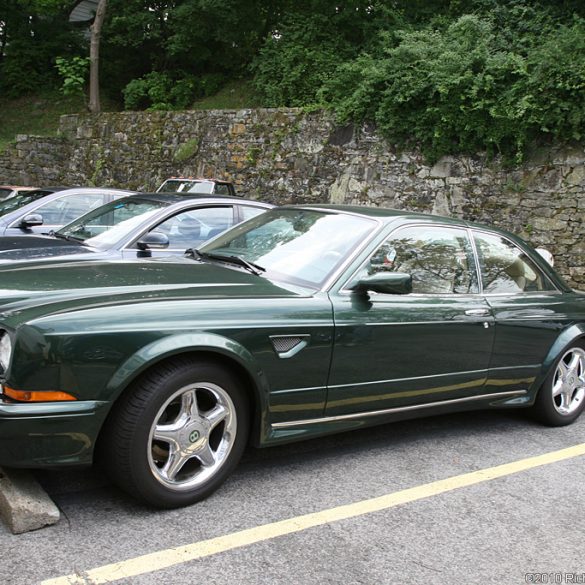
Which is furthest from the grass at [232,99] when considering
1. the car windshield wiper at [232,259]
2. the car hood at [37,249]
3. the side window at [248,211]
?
the car windshield wiper at [232,259]

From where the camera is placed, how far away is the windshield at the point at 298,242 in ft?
13.1

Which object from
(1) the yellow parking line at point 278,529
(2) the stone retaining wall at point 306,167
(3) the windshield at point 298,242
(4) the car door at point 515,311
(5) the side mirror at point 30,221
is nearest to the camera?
(1) the yellow parking line at point 278,529

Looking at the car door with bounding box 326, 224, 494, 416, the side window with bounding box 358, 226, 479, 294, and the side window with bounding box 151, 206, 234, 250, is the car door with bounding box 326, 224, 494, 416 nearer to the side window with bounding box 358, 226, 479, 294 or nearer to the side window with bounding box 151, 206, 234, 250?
the side window with bounding box 358, 226, 479, 294

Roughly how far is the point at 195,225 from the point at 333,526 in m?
4.19

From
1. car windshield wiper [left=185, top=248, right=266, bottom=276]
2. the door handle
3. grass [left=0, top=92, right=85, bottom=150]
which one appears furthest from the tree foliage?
car windshield wiper [left=185, top=248, right=266, bottom=276]

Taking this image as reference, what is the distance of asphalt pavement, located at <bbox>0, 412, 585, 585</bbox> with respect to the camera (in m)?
2.78

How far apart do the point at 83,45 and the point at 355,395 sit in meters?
28.1

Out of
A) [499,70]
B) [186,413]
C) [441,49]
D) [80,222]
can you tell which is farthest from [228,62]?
[186,413]

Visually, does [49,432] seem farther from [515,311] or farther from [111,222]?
[111,222]

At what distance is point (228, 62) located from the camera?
→ 23.6 meters

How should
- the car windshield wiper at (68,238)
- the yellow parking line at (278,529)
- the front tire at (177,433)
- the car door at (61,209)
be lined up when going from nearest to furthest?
the yellow parking line at (278,529)
the front tire at (177,433)
the car windshield wiper at (68,238)
the car door at (61,209)

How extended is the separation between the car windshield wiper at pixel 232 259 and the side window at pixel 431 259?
0.63 metres

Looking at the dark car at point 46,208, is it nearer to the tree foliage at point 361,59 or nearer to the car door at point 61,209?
the car door at point 61,209

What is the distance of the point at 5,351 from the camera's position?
2.97 metres
